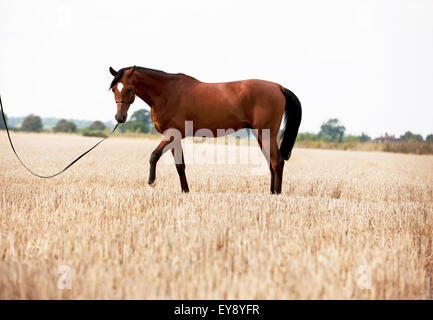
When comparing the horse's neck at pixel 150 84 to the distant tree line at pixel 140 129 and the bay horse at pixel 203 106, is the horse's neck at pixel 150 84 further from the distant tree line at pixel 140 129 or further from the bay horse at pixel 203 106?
the distant tree line at pixel 140 129

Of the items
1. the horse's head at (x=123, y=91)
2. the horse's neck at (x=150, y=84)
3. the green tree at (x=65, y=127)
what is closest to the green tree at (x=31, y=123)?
the green tree at (x=65, y=127)

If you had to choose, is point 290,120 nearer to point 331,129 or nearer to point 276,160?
point 276,160

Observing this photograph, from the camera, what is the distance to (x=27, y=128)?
64875 mm

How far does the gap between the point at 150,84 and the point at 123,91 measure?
58 centimetres

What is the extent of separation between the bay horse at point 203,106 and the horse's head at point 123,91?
69 mm

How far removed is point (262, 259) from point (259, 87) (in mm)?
4041

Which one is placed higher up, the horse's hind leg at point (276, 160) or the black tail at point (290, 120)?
the black tail at point (290, 120)

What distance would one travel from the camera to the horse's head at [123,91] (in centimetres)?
527

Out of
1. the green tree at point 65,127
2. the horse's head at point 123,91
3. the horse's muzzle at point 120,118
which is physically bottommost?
the horse's muzzle at point 120,118

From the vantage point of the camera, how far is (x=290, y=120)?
6449 mm

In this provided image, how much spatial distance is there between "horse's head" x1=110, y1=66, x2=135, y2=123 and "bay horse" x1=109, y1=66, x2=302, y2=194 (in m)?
0.07
